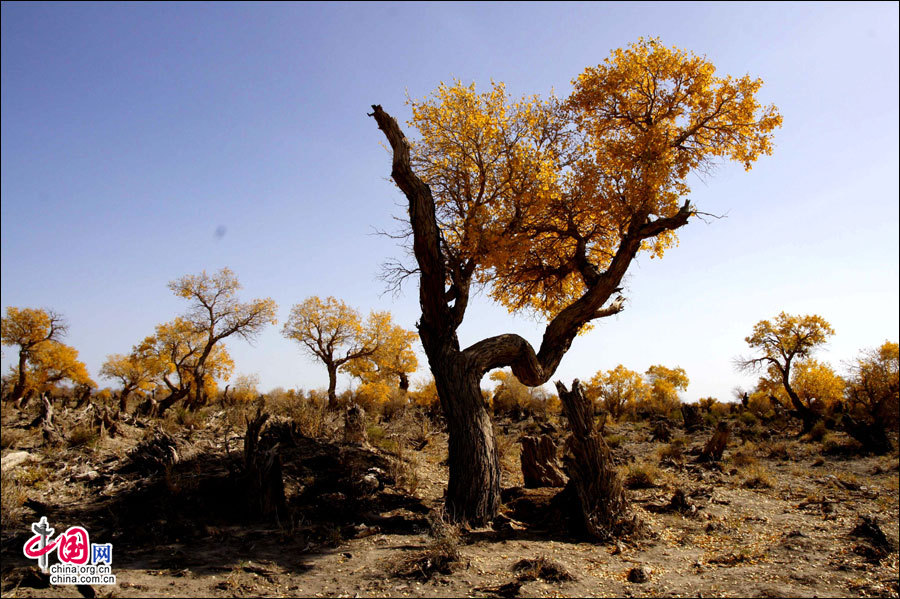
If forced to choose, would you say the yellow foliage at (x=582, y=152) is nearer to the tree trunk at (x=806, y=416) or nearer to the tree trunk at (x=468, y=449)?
the tree trunk at (x=468, y=449)

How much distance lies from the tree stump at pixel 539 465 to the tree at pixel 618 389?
22809 millimetres

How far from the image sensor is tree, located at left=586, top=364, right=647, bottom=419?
32969 mm

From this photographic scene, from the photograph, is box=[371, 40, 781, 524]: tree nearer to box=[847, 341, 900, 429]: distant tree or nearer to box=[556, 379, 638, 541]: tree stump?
box=[556, 379, 638, 541]: tree stump

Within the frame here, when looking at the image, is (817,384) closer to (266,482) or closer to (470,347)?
(470,347)

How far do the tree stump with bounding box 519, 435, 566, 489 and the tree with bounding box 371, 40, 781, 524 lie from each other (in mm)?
1880

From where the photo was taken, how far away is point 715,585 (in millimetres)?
6047

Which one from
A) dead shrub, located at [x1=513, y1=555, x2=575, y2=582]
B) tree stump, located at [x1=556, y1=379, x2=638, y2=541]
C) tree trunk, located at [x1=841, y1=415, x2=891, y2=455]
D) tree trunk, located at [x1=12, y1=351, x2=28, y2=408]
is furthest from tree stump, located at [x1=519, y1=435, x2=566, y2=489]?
tree trunk, located at [x1=12, y1=351, x2=28, y2=408]

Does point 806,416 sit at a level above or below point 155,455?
below

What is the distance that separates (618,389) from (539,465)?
24870 millimetres

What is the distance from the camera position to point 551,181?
11039 mm

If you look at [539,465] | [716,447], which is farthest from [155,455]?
[716,447]

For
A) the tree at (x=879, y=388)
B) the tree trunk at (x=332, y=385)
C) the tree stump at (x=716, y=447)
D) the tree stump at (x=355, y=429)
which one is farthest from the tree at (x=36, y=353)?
the tree at (x=879, y=388)

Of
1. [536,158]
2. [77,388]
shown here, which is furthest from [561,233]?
[77,388]

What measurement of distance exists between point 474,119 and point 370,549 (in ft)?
27.8
